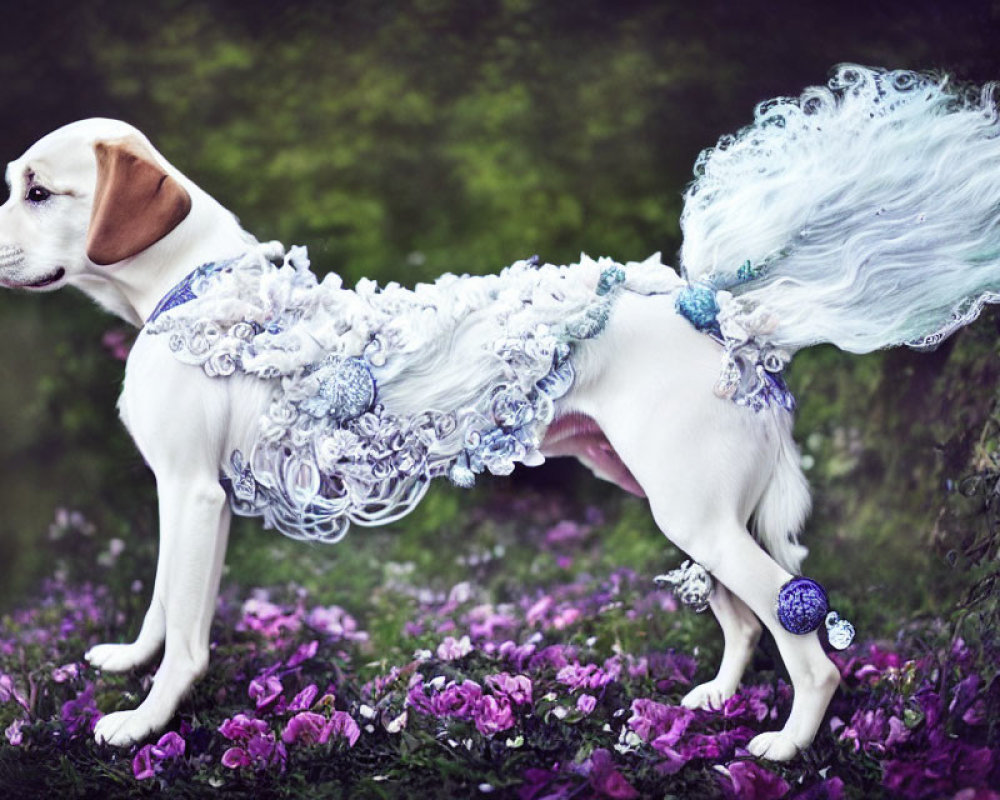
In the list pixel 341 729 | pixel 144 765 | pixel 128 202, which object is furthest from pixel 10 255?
pixel 341 729

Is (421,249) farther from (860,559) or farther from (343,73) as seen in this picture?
(860,559)

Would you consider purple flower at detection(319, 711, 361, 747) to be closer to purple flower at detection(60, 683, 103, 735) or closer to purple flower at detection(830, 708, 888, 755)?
purple flower at detection(60, 683, 103, 735)

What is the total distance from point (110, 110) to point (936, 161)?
217 cm

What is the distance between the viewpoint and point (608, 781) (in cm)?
187

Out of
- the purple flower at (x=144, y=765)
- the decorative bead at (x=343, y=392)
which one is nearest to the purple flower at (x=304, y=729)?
the purple flower at (x=144, y=765)

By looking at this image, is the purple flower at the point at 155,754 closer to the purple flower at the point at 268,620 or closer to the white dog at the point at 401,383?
the white dog at the point at 401,383

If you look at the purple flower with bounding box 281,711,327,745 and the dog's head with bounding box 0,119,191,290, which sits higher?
the dog's head with bounding box 0,119,191,290

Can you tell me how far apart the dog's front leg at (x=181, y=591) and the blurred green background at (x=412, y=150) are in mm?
1070

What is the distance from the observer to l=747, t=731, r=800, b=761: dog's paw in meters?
1.95

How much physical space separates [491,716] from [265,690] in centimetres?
47

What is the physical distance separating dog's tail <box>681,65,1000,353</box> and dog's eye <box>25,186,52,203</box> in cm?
117

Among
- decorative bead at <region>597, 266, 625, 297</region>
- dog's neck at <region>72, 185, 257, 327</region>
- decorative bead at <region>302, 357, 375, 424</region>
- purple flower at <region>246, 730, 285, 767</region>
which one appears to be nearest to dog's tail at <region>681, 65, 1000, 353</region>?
decorative bead at <region>597, 266, 625, 297</region>

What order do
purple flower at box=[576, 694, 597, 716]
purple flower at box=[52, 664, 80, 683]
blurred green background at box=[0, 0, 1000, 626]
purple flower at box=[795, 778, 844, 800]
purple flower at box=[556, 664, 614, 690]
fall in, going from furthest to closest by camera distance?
blurred green background at box=[0, 0, 1000, 626], purple flower at box=[52, 664, 80, 683], purple flower at box=[556, 664, 614, 690], purple flower at box=[576, 694, 597, 716], purple flower at box=[795, 778, 844, 800]

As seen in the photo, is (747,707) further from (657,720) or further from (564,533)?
(564,533)
